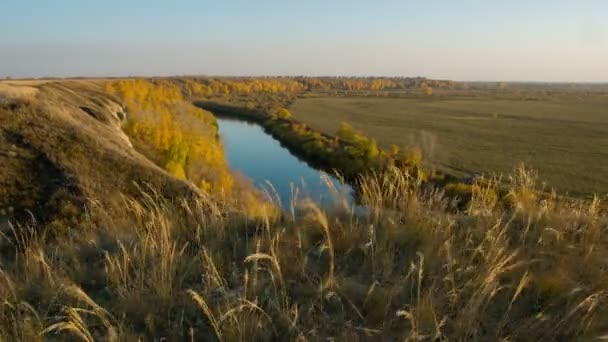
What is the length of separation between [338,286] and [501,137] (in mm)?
68022

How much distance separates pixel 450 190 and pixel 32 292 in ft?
102

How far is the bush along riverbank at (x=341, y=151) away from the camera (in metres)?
40.8

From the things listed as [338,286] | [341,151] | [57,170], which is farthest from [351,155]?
[338,286]

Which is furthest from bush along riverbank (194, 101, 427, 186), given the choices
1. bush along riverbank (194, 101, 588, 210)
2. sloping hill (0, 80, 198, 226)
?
sloping hill (0, 80, 198, 226)

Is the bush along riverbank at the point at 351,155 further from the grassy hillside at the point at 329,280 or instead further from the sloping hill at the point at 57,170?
the grassy hillside at the point at 329,280

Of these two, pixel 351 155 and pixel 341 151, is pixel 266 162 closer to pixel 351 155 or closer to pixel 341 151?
pixel 341 151

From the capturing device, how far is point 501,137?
209ft

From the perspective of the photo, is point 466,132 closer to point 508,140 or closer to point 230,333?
point 508,140

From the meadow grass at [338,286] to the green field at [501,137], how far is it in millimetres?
35442

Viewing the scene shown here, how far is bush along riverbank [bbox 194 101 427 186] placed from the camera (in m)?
40.8

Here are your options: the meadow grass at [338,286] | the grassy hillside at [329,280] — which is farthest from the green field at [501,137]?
the meadow grass at [338,286]

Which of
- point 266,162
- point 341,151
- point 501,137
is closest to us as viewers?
point 341,151

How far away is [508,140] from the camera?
199ft

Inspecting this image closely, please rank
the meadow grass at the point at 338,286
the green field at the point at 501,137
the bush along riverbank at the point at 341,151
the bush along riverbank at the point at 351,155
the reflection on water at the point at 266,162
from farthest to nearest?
1. the green field at the point at 501,137
2. the bush along riverbank at the point at 341,151
3. the reflection on water at the point at 266,162
4. the bush along riverbank at the point at 351,155
5. the meadow grass at the point at 338,286
